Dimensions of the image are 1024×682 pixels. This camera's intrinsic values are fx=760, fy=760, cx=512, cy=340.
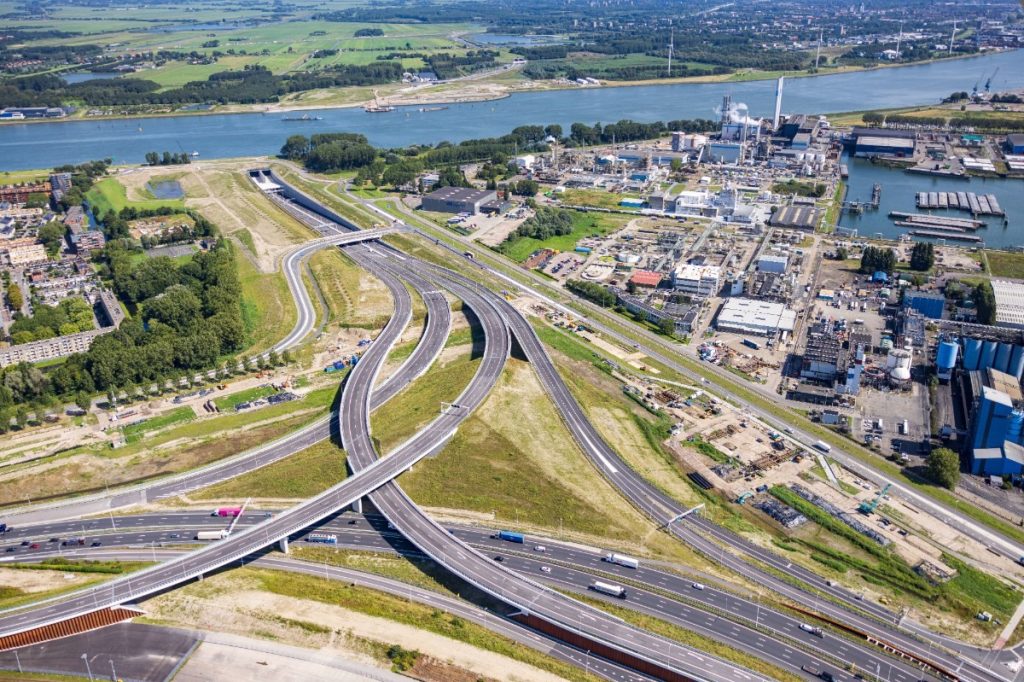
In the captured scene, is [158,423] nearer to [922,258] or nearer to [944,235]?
[922,258]

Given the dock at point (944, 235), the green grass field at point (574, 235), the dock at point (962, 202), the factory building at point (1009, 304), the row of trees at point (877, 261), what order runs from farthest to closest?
the dock at point (962, 202) < the dock at point (944, 235) < the green grass field at point (574, 235) < the row of trees at point (877, 261) < the factory building at point (1009, 304)

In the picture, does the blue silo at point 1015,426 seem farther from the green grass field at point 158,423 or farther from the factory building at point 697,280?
the green grass field at point 158,423

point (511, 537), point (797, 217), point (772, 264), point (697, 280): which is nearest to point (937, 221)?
point (797, 217)

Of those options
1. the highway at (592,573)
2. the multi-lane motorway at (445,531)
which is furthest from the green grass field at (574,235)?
the highway at (592,573)

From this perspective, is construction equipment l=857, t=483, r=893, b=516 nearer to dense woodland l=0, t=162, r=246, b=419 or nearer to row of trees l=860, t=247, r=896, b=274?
row of trees l=860, t=247, r=896, b=274

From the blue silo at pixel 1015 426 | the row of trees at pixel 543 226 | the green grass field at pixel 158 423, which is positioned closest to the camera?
the blue silo at pixel 1015 426

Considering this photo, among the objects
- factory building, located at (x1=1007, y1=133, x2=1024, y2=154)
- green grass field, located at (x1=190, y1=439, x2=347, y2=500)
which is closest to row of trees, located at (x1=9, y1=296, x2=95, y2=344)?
green grass field, located at (x1=190, y1=439, x2=347, y2=500)

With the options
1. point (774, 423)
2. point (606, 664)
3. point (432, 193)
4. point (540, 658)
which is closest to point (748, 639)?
point (606, 664)

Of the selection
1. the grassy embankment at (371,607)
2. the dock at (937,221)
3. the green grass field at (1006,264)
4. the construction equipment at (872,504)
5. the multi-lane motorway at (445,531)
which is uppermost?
the dock at (937,221)
